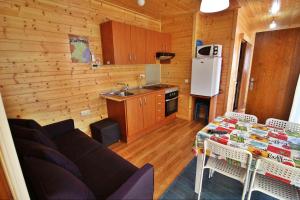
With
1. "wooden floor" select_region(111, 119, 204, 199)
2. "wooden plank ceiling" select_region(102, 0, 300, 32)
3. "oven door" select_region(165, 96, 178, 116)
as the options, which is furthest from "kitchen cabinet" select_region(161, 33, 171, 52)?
"wooden floor" select_region(111, 119, 204, 199)

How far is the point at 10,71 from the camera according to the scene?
76.7 inches

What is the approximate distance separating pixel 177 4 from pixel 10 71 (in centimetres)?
306

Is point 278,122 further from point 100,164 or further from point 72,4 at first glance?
point 72,4

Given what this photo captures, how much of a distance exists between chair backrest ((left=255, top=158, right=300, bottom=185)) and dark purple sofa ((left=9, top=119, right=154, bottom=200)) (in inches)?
37.2

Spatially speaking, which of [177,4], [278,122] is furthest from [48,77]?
[278,122]

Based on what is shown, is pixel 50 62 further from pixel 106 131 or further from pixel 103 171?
pixel 103 171

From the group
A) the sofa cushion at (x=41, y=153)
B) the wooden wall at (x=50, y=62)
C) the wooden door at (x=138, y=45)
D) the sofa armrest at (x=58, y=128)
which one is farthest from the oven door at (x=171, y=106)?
the sofa cushion at (x=41, y=153)

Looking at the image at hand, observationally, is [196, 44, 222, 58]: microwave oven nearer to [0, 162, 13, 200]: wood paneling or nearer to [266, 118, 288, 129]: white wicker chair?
[266, 118, 288, 129]: white wicker chair

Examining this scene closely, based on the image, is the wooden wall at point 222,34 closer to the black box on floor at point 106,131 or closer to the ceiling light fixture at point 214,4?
the ceiling light fixture at point 214,4

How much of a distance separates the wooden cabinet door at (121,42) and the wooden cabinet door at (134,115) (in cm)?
80

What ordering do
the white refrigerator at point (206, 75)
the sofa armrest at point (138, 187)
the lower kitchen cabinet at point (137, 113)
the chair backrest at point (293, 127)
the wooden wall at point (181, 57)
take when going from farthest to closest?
the wooden wall at point (181, 57) < the white refrigerator at point (206, 75) < the lower kitchen cabinet at point (137, 113) < the chair backrest at point (293, 127) < the sofa armrest at point (138, 187)

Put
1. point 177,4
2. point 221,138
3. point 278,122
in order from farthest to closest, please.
Answer: point 177,4
point 278,122
point 221,138

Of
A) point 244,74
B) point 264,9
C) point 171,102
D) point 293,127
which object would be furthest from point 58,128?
point 244,74

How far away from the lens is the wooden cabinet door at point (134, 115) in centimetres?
277
